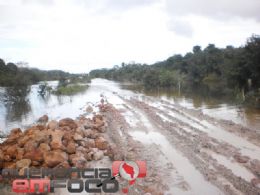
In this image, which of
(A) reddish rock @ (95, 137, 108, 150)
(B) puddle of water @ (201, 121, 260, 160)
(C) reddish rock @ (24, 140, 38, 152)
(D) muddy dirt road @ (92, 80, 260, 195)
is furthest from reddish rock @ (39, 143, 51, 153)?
(B) puddle of water @ (201, 121, 260, 160)

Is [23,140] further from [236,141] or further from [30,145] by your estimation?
[236,141]

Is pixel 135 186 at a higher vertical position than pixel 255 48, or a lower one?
lower

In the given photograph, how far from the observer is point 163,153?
9539 mm

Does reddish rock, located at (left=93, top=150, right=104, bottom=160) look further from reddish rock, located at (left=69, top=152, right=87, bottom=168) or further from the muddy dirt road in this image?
the muddy dirt road

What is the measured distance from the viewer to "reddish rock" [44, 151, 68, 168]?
8055 millimetres

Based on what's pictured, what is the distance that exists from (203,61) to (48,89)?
1048 inches

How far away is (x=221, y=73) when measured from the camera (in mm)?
42312

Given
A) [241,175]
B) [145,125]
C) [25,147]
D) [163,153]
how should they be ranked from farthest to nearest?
[145,125] < [163,153] < [25,147] < [241,175]

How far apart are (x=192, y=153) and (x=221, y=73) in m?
35.5

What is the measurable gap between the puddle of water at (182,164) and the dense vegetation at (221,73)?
12867mm

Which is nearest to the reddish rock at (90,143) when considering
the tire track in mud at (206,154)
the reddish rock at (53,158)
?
the reddish rock at (53,158)

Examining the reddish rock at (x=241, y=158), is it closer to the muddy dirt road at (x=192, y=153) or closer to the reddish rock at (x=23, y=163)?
the muddy dirt road at (x=192, y=153)

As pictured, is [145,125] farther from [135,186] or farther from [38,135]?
[135,186]

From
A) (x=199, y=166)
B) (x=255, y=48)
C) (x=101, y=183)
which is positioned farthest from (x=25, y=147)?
(x=255, y=48)
